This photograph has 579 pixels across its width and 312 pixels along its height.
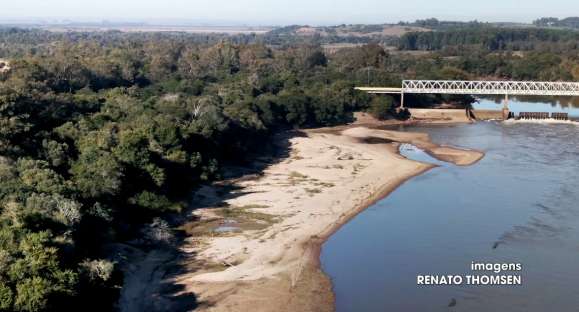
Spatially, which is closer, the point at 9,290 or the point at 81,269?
the point at 9,290

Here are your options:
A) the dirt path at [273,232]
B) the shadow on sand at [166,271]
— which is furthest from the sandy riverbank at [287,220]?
the shadow on sand at [166,271]

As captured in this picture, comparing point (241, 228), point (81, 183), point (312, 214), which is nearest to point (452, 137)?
point (312, 214)

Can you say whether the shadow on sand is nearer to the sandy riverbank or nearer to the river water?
the sandy riverbank

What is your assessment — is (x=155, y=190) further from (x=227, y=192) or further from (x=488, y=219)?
(x=488, y=219)

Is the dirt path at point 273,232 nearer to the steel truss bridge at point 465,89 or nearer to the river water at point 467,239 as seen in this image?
the river water at point 467,239

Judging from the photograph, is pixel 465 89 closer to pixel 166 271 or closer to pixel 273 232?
pixel 273 232

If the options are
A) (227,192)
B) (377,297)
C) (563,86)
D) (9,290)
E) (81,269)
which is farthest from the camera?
(563,86)

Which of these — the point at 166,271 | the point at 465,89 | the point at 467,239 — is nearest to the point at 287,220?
the point at 166,271
